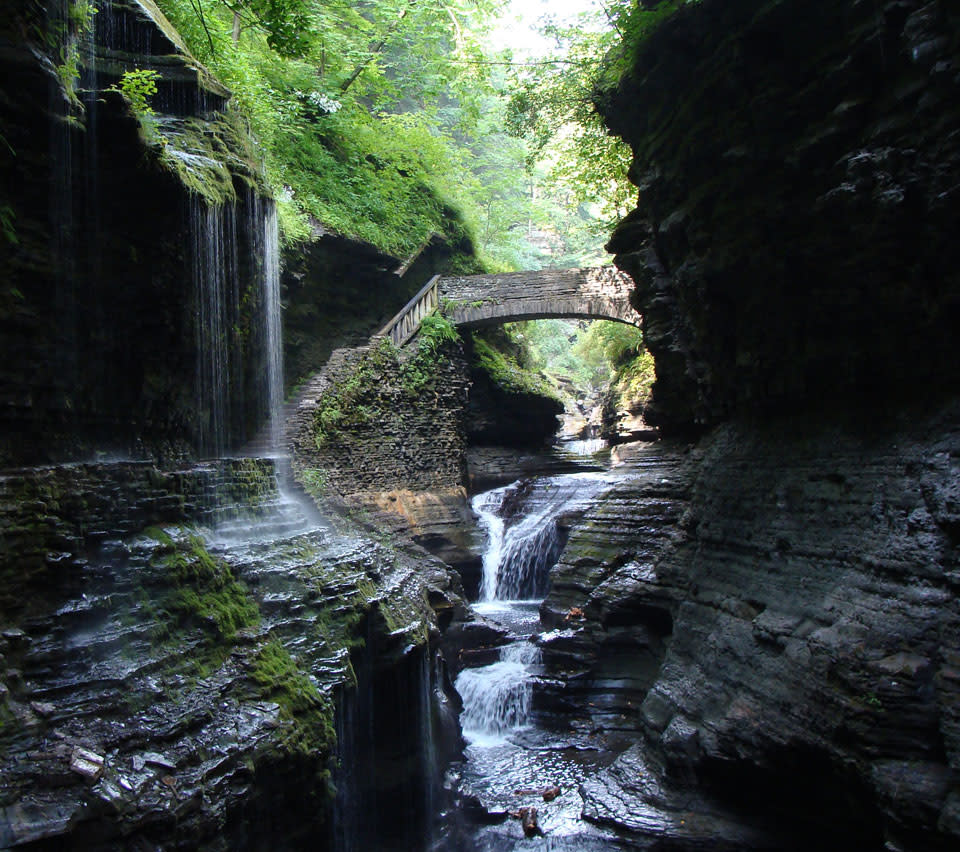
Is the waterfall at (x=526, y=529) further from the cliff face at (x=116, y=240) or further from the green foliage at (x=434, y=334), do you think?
the cliff face at (x=116, y=240)

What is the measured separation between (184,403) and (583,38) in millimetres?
11488

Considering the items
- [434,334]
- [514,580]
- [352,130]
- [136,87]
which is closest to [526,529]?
[514,580]

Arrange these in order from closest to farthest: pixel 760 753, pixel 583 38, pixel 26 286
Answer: pixel 760 753 → pixel 26 286 → pixel 583 38

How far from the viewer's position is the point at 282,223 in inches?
551

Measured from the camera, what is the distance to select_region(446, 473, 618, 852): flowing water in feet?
19.9

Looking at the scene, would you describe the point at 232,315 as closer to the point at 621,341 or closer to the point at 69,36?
the point at 69,36

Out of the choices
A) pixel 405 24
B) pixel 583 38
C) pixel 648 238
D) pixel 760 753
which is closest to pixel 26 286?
pixel 760 753

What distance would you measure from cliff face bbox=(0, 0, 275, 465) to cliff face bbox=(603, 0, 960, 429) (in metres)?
5.60

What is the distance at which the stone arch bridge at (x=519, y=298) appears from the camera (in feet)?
55.4

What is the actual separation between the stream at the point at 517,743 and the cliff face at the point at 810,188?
4.69 meters

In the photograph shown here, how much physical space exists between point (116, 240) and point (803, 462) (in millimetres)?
7407

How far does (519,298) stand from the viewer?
1769cm

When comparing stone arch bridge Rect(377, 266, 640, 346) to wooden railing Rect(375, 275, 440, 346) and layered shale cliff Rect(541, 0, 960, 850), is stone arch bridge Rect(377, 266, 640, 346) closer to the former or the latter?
wooden railing Rect(375, 275, 440, 346)

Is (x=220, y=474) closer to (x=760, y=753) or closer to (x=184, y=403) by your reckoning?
(x=184, y=403)
